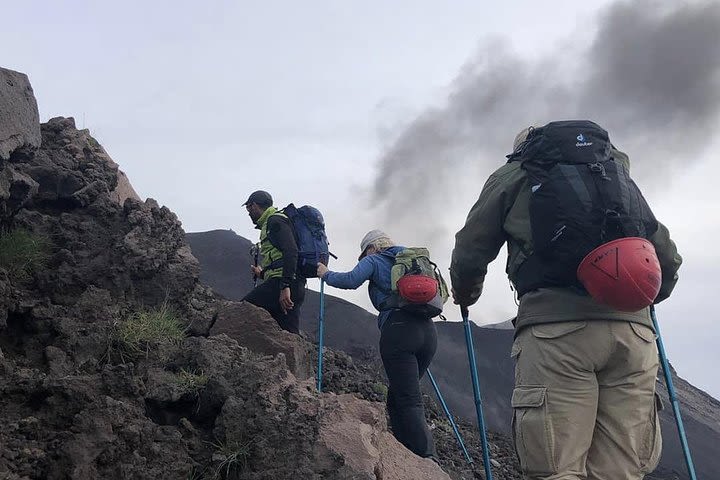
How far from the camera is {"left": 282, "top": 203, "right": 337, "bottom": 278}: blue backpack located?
7.46 m

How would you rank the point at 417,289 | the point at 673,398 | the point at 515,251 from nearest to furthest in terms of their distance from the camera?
the point at 515,251 → the point at 673,398 → the point at 417,289

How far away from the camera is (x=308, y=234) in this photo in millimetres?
7543

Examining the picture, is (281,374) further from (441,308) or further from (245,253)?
(245,253)

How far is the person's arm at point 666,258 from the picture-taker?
3.89 m

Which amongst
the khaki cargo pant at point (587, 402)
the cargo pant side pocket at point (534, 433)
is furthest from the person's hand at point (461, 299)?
the cargo pant side pocket at point (534, 433)

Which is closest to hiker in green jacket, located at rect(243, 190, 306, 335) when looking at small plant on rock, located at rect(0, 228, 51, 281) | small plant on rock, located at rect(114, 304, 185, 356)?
small plant on rock, located at rect(114, 304, 185, 356)

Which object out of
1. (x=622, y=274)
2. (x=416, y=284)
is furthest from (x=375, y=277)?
(x=622, y=274)

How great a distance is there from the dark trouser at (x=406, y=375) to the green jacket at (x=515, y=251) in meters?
1.82

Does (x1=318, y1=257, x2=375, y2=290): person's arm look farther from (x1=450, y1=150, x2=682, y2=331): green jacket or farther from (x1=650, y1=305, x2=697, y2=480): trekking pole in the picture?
(x1=650, y1=305, x2=697, y2=480): trekking pole

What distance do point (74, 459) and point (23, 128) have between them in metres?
3.34

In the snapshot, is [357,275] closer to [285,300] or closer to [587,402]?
[285,300]

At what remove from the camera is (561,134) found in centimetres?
360

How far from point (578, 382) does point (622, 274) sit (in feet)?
1.67

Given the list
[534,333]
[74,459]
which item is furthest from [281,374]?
[534,333]
